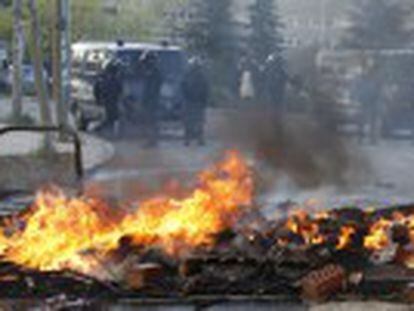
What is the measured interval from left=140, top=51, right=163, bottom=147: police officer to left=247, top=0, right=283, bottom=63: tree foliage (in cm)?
910

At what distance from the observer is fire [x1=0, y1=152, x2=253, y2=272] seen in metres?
7.39

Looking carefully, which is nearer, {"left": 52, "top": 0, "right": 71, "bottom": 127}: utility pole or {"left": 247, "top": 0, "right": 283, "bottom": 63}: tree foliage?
{"left": 52, "top": 0, "right": 71, "bottom": 127}: utility pole

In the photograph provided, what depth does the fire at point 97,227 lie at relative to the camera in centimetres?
739

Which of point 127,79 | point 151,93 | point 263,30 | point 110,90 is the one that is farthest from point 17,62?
point 263,30

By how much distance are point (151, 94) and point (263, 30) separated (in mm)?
13715

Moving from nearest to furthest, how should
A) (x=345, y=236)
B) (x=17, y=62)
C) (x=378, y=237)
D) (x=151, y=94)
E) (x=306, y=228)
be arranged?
(x=345, y=236)
(x=378, y=237)
(x=306, y=228)
(x=151, y=94)
(x=17, y=62)

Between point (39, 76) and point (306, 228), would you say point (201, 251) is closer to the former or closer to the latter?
point (306, 228)

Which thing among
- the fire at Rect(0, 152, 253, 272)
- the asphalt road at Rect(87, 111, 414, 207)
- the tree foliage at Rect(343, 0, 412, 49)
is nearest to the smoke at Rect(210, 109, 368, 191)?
the asphalt road at Rect(87, 111, 414, 207)

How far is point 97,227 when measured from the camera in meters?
8.14

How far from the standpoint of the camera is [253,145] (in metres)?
15.8

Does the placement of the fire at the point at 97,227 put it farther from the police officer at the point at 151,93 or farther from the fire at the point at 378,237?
the police officer at the point at 151,93

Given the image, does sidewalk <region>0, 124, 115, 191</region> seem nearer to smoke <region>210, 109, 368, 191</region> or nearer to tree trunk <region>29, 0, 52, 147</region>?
tree trunk <region>29, 0, 52, 147</region>

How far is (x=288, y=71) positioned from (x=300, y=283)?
15191mm

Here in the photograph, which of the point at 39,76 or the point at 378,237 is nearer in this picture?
the point at 378,237
